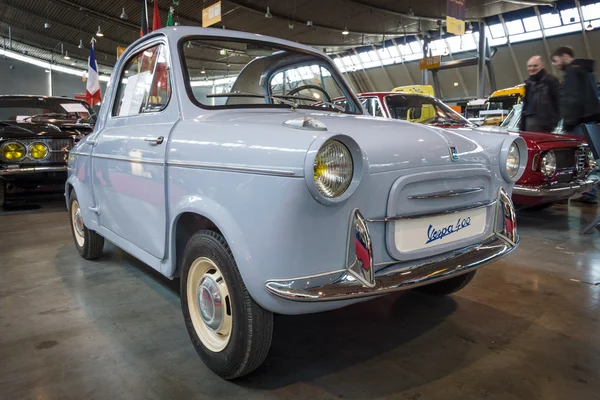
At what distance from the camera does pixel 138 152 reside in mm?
2525

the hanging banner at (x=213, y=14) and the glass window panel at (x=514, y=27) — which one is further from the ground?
the glass window panel at (x=514, y=27)

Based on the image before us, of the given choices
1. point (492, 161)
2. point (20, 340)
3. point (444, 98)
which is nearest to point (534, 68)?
point (492, 161)

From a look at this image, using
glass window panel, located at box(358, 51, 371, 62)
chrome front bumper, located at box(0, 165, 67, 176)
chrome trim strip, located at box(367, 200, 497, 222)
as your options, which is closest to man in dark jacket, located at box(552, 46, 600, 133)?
chrome trim strip, located at box(367, 200, 497, 222)

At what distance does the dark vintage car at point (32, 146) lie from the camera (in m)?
6.05

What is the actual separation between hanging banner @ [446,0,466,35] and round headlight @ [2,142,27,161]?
898 centimetres

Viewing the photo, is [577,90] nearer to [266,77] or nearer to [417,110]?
[417,110]

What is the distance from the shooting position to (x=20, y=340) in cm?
243

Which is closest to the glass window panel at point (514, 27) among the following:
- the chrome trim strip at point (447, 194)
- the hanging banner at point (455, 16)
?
the hanging banner at point (455, 16)

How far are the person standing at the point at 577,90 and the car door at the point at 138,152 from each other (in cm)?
496

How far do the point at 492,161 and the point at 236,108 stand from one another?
1.44m

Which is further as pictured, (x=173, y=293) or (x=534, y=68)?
(x=534, y=68)

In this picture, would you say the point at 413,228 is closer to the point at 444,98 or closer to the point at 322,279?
the point at 322,279

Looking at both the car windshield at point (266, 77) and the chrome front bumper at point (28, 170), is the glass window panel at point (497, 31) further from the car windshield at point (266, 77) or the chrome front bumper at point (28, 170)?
the car windshield at point (266, 77)

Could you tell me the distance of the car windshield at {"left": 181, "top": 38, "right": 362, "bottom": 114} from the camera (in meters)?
2.68
